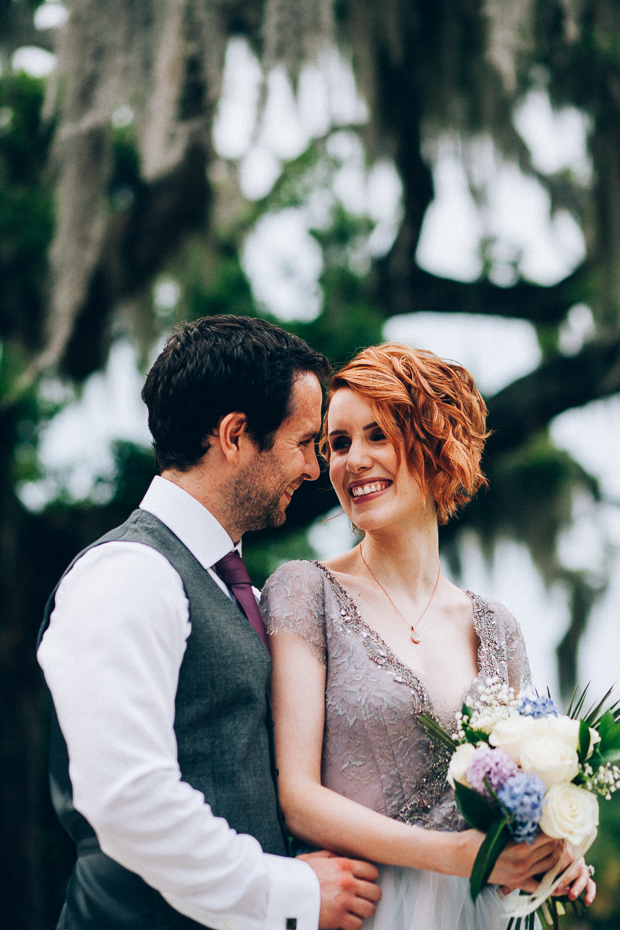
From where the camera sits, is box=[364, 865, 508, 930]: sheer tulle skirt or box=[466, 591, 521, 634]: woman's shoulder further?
box=[466, 591, 521, 634]: woman's shoulder

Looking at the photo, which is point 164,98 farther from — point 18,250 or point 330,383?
point 330,383

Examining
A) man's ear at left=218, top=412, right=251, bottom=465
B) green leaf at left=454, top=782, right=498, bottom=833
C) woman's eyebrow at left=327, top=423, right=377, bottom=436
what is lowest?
green leaf at left=454, top=782, right=498, bottom=833

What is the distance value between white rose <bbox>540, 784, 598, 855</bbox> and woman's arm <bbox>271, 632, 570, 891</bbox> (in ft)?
0.19

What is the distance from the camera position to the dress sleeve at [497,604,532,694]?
1948 millimetres

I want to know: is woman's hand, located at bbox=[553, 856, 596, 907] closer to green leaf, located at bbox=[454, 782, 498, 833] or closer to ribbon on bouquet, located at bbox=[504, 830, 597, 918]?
ribbon on bouquet, located at bbox=[504, 830, 597, 918]

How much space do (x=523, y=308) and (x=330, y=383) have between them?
2.97 meters

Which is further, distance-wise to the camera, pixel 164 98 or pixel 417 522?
pixel 164 98

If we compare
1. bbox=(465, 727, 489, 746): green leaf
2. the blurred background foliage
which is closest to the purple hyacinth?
bbox=(465, 727, 489, 746): green leaf

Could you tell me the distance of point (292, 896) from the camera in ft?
4.58

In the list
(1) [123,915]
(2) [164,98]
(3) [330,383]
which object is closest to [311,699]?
(1) [123,915]

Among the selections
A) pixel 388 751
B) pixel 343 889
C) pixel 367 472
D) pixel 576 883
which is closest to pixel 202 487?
pixel 367 472

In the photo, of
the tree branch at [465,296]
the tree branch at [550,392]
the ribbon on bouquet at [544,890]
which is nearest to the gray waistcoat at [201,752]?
the ribbon on bouquet at [544,890]

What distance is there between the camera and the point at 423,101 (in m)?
4.20

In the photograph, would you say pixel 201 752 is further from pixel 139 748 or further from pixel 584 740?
pixel 584 740
